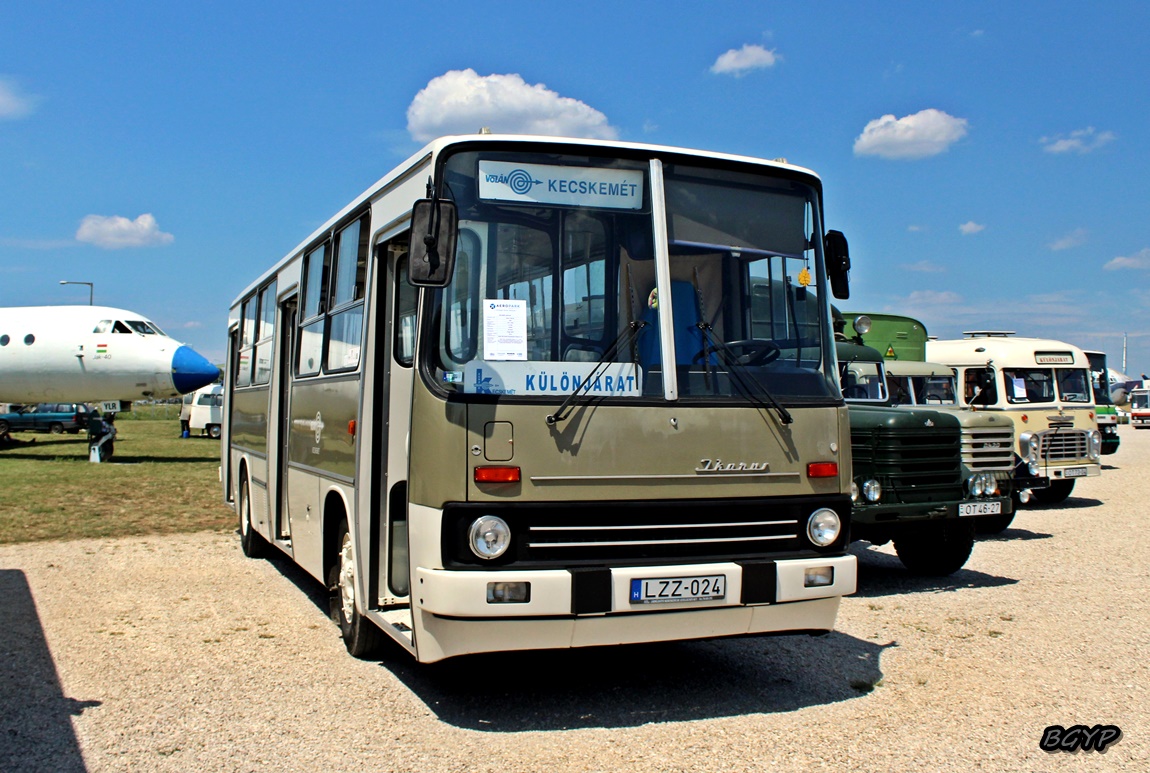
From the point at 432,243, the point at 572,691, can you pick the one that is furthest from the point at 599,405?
the point at 572,691

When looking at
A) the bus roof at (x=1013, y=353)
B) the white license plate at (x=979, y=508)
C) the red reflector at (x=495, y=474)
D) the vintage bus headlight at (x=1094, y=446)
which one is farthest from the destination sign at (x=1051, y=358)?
the red reflector at (x=495, y=474)

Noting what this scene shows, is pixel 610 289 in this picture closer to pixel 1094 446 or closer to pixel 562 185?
pixel 562 185

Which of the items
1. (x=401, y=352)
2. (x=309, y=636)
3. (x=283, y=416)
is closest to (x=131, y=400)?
(x=283, y=416)

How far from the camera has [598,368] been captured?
551 cm

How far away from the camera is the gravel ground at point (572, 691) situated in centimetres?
512

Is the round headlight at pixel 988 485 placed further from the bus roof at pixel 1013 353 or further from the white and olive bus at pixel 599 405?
the bus roof at pixel 1013 353

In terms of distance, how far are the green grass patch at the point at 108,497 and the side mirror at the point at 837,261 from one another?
1078 centimetres

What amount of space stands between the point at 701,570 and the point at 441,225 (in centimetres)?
219

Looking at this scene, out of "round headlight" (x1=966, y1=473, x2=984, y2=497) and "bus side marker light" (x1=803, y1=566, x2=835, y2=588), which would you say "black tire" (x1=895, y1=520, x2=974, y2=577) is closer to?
"round headlight" (x1=966, y1=473, x2=984, y2=497)

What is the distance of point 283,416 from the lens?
9.62m

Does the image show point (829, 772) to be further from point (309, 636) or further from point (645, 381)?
point (309, 636)

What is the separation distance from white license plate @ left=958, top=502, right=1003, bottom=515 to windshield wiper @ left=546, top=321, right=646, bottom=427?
5.68 metres

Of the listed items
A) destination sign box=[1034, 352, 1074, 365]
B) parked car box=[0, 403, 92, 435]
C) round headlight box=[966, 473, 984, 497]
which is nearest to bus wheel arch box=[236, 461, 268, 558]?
round headlight box=[966, 473, 984, 497]

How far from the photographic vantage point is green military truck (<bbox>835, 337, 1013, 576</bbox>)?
9750 millimetres
